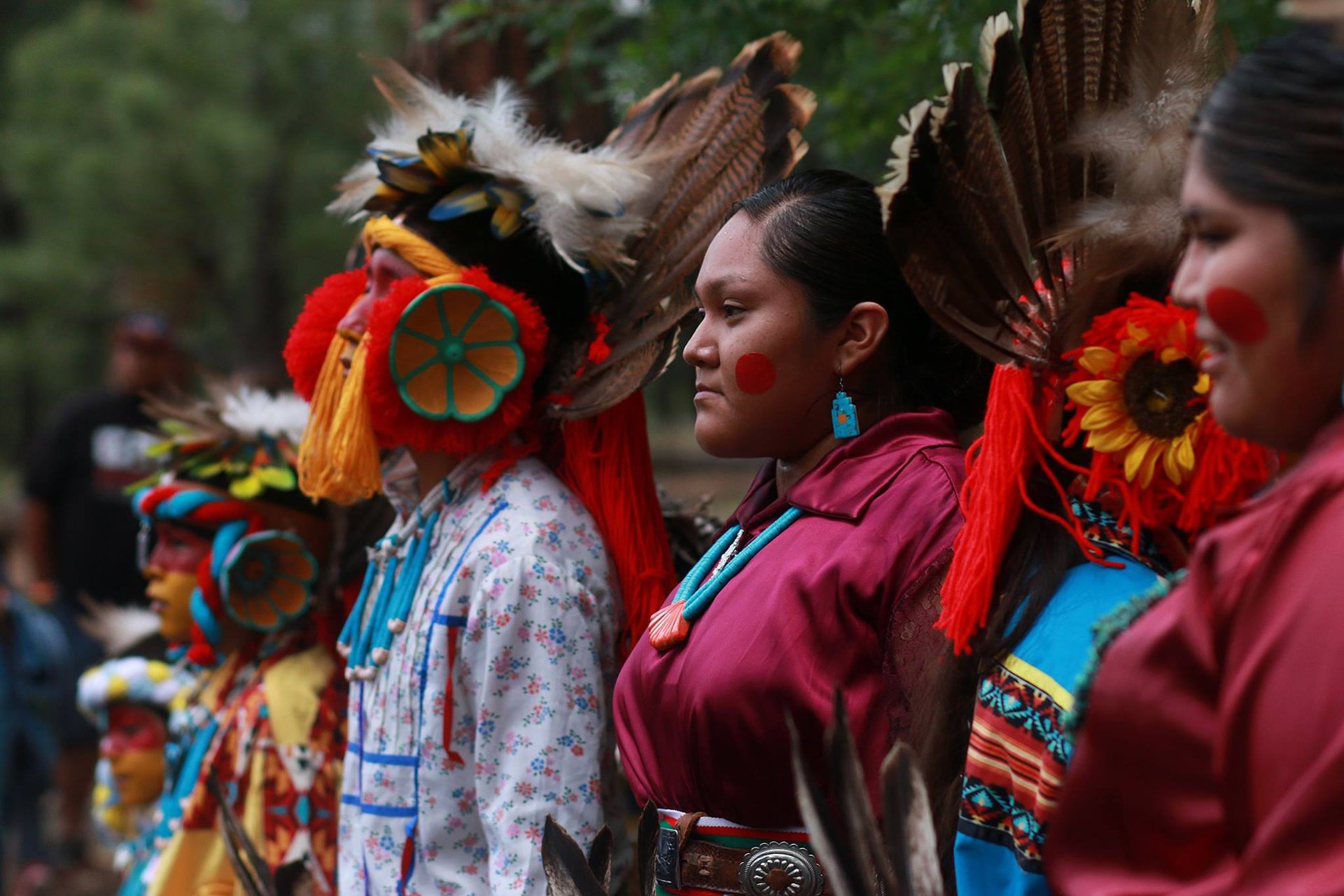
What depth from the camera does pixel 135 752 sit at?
4.09m

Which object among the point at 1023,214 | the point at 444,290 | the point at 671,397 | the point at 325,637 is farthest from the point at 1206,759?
the point at 671,397

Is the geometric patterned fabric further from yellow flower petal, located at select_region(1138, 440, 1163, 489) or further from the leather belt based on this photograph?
the leather belt

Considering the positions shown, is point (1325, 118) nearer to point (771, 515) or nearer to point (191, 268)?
point (771, 515)

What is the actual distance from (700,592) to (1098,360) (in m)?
0.76

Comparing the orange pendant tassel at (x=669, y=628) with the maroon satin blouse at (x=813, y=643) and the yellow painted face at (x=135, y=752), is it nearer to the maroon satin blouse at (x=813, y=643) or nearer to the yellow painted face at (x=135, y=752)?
the maroon satin blouse at (x=813, y=643)

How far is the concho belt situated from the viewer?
220 centimetres

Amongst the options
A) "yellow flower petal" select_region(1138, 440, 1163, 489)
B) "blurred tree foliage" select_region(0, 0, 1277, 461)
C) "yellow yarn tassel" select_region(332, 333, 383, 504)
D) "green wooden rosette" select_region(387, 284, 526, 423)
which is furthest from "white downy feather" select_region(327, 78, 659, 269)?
"blurred tree foliage" select_region(0, 0, 1277, 461)

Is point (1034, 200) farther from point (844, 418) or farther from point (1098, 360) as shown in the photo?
point (844, 418)

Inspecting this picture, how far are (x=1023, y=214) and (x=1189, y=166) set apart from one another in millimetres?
623

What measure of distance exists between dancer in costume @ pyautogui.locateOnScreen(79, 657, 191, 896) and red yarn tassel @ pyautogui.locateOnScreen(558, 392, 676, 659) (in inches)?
66.7

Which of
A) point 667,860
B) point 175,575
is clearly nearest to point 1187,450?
point 667,860

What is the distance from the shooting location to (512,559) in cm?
269

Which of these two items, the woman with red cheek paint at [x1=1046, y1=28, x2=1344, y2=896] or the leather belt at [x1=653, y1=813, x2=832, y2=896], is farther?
the leather belt at [x1=653, y1=813, x2=832, y2=896]

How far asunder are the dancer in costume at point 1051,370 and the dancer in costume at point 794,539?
149mm
